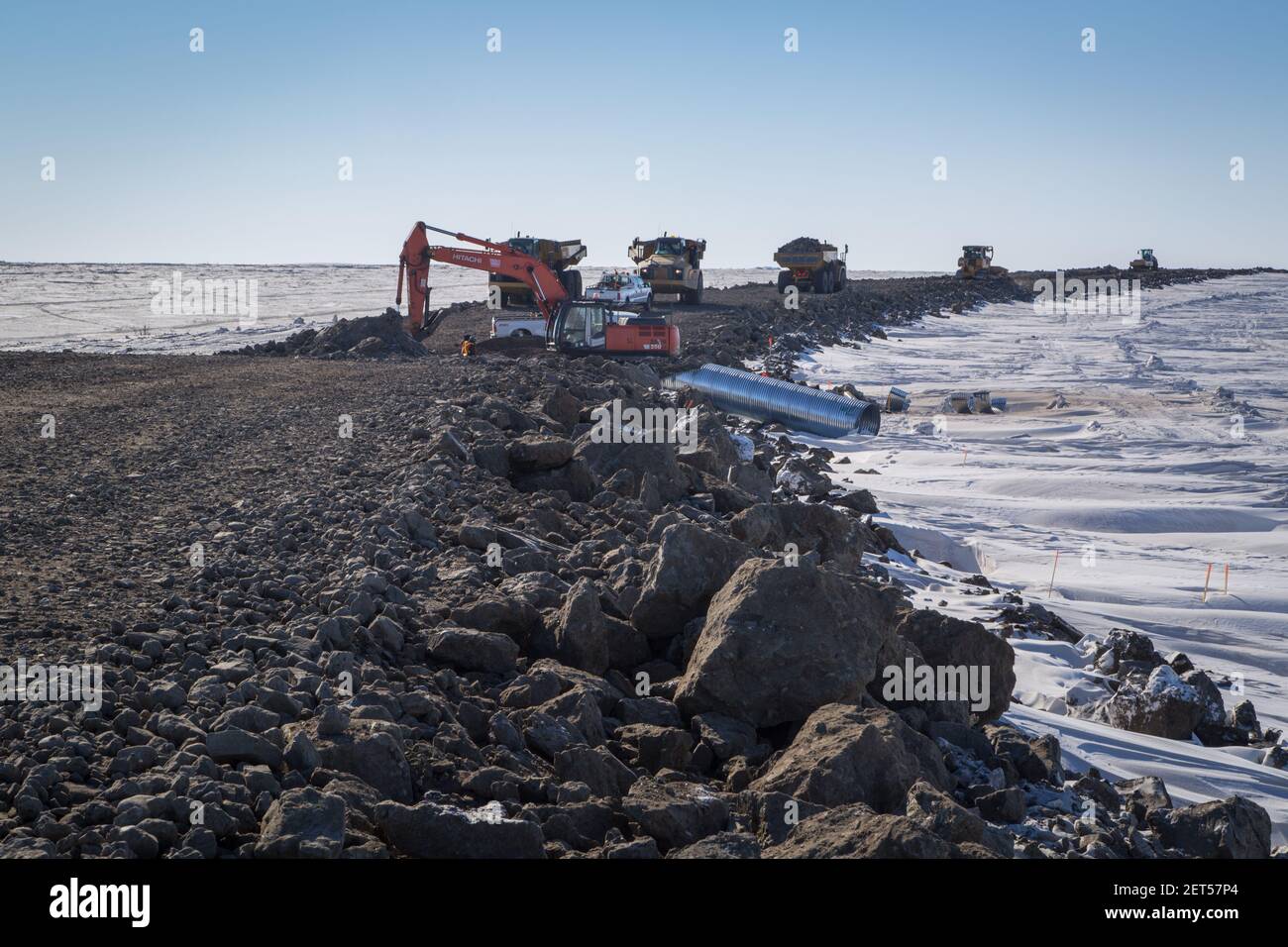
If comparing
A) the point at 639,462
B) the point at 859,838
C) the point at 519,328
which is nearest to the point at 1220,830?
the point at 859,838

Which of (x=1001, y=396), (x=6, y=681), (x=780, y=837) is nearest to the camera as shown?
(x=780, y=837)

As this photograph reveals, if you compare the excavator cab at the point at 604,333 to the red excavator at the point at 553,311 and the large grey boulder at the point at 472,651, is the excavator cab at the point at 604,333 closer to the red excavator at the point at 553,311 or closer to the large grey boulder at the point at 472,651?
the red excavator at the point at 553,311

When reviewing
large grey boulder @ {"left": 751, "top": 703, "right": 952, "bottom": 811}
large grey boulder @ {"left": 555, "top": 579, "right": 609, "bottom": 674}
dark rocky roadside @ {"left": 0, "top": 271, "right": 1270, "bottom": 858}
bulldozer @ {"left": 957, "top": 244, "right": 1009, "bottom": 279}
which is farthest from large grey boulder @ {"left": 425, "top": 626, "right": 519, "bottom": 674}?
bulldozer @ {"left": 957, "top": 244, "right": 1009, "bottom": 279}

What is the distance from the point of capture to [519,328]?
940 inches

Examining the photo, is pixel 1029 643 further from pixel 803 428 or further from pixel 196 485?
pixel 803 428

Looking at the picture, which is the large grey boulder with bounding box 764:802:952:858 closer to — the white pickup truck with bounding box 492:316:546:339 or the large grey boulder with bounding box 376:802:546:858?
the large grey boulder with bounding box 376:802:546:858

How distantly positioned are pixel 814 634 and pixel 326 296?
50904mm

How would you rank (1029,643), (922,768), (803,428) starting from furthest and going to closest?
1. (803,428)
2. (1029,643)
3. (922,768)

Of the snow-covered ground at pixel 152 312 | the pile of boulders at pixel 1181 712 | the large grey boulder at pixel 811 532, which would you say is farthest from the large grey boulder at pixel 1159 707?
the snow-covered ground at pixel 152 312

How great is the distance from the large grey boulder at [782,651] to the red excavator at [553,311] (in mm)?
15532

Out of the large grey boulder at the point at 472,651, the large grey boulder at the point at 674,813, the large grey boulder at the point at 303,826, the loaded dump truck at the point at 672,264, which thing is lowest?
the large grey boulder at the point at 674,813

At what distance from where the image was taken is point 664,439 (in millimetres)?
11148

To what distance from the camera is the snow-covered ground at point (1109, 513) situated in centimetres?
855
